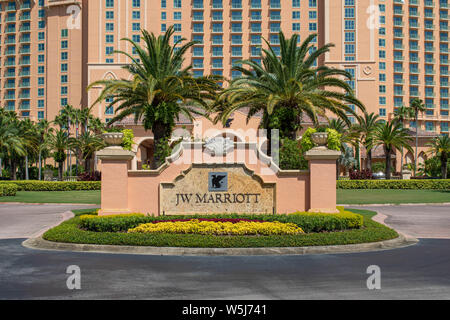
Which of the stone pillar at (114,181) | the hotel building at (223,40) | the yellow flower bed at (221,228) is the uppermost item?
the hotel building at (223,40)

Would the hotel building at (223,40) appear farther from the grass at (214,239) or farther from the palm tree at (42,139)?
the grass at (214,239)

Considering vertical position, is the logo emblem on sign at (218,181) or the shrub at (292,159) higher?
the shrub at (292,159)

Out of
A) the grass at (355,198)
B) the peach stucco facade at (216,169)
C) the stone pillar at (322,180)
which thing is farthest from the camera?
the grass at (355,198)

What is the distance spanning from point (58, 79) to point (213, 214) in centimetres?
8937

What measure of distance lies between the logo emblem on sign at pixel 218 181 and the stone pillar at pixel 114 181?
3.26 m

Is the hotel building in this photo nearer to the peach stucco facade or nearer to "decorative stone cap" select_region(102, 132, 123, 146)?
"decorative stone cap" select_region(102, 132, 123, 146)

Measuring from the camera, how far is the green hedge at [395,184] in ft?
158

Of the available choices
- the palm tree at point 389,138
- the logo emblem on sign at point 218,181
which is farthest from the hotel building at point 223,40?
the logo emblem on sign at point 218,181

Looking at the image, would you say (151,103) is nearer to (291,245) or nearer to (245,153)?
(245,153)

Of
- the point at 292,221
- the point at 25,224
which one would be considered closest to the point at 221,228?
the point at 292,221

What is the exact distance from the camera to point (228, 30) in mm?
92000

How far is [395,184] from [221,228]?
39.0 m

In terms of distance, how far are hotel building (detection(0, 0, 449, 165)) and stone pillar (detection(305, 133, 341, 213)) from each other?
239 ft

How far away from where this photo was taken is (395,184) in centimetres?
4856
